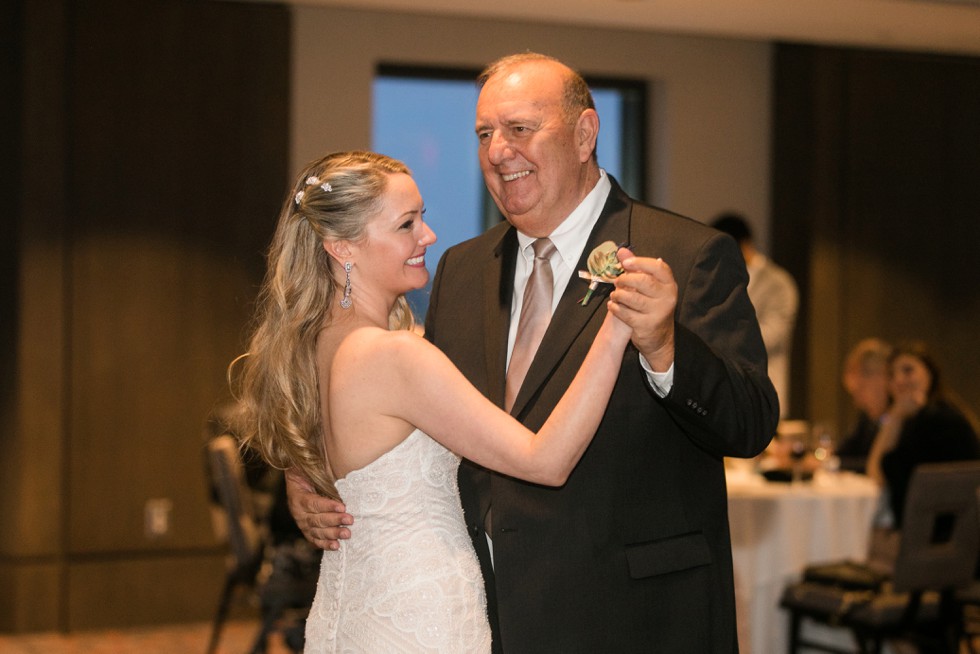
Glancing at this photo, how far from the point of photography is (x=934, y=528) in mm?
4922

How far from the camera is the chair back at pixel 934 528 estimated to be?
15.3 ft

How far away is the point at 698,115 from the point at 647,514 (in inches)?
242

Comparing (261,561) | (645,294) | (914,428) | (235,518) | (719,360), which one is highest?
(645,294)

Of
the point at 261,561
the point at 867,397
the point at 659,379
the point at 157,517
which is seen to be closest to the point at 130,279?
the point at 157,517

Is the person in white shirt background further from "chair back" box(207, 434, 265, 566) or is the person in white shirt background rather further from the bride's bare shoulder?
the bride's bare shoulder

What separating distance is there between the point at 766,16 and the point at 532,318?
536 centimetres

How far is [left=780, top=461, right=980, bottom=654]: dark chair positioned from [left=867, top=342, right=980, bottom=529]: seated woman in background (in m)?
0.26

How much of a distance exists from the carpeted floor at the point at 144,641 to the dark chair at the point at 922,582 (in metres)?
2.65

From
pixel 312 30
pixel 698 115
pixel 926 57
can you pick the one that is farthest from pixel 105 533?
pixel 926 57

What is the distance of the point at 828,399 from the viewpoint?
815 centimetres

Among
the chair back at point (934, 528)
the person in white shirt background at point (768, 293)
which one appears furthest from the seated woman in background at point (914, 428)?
the person in white shirt background at point (768, 293)

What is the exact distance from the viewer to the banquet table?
502cm

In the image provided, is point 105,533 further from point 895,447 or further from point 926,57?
point 926,57

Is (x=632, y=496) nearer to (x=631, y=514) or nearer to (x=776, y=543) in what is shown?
(x=631, y=514)
